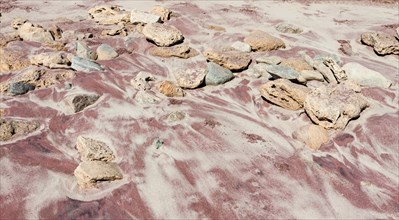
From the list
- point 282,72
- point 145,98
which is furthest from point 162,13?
point 282,72

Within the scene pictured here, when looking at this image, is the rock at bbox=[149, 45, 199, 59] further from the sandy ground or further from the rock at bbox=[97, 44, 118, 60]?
the rock at bbox=[97, 44, 118, 60]

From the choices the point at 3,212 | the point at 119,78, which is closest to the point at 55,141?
the point at 3,212

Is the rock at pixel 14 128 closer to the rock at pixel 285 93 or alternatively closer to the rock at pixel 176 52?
the rock at pixel 176 52

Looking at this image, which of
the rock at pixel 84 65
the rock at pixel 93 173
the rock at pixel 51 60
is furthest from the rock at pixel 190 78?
the rock at pixel 93 173

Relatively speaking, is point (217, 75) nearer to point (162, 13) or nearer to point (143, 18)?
point (143, 18)

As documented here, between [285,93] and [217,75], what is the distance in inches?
94.1

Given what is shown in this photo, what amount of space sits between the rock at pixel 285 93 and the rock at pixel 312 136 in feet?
3.21

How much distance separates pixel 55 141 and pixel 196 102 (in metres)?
4.13

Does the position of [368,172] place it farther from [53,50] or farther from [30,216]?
[53,50]

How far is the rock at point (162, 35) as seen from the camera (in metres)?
13.4

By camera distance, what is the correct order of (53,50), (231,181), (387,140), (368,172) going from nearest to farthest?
(231,181), (368,172), (387,140), (53,50)

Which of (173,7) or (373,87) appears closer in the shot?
(373,87)

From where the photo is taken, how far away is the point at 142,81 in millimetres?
10789

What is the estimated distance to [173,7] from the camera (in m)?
17.9
